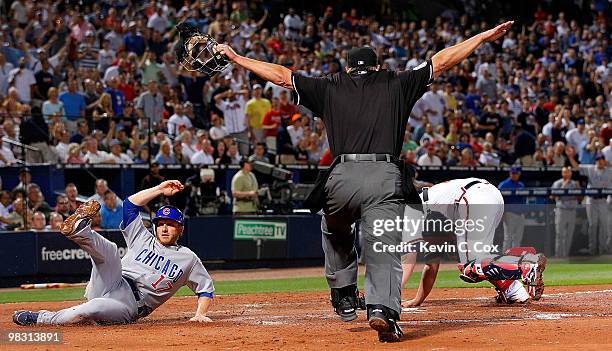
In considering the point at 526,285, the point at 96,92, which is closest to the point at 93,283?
the point at 526,285

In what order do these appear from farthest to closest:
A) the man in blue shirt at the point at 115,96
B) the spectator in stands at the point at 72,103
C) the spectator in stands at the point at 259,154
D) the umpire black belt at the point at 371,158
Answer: the man in blue shirt at the point at 115,96 → the spectator in stands at the point at 259,154 → the spectator in stands at the point at 72,103 → the umpire black belt at the point at 371,158

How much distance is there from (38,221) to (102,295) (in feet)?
25.9

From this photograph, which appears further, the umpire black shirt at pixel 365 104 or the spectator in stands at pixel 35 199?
the spectator in stands at pixel 35 199

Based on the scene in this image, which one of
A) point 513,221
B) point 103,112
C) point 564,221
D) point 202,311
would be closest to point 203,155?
point 103,112

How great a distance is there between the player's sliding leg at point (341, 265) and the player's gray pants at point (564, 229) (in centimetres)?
1203

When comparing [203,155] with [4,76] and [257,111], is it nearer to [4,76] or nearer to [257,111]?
[257,111]

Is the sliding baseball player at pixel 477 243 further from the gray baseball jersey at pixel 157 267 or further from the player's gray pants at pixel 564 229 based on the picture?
the player's gray pants at pixel 564 229

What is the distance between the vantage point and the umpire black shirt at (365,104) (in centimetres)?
768

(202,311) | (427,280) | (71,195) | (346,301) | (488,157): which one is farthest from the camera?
(488,157)

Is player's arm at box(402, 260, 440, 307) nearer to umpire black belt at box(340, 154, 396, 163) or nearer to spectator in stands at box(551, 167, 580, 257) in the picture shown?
umpire black belt at box(340, 154, 396, 163)

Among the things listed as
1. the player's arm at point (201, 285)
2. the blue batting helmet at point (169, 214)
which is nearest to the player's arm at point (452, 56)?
the blue batting helmet at point (169, 214)

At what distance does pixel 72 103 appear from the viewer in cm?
1897

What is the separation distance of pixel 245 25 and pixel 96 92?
5.86 metres

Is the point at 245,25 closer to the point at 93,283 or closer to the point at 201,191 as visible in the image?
the point at 201,191
